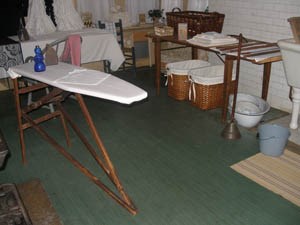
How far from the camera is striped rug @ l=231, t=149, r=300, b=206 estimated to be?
7.44 feet

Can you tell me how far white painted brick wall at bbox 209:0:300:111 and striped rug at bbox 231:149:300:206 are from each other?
3.48 feet

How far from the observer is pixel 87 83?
1995 mm

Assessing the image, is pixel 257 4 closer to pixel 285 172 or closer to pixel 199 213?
pixel 285 172

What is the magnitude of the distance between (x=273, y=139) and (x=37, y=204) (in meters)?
1.94

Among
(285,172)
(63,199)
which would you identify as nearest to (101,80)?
(63,199)

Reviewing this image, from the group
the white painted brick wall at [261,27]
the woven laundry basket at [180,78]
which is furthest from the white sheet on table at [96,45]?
the white painted brick wall at [261,27]

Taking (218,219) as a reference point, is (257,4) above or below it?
above

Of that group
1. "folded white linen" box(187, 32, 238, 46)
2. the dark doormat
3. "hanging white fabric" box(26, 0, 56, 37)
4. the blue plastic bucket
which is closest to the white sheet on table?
"hanging white fabric" box(26, 0, 56, 37)

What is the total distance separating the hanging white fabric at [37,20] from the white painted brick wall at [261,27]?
2.40m

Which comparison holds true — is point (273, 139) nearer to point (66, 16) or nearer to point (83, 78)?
point (83, 78)

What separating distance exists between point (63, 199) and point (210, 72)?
245 cm

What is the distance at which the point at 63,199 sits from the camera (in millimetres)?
2258

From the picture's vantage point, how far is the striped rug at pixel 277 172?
89.3 inches

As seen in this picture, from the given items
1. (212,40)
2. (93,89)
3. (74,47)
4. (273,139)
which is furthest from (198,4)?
(93,89)
